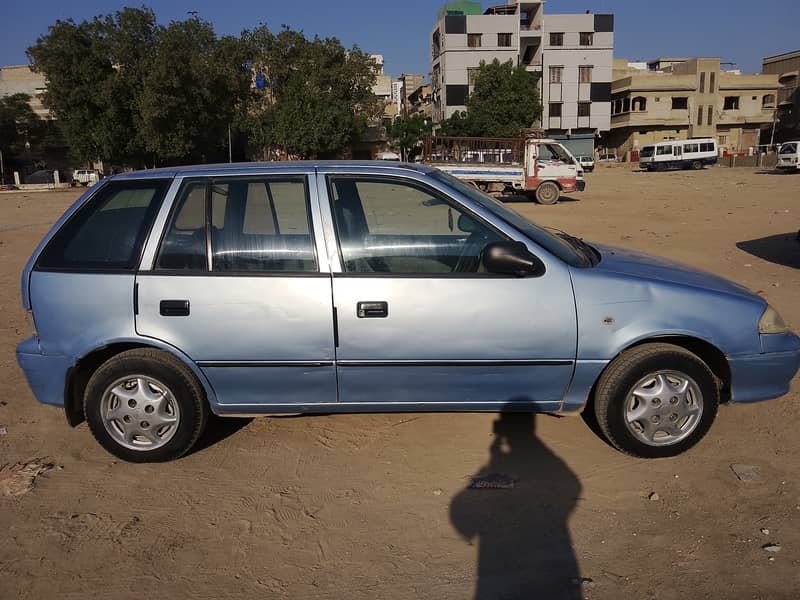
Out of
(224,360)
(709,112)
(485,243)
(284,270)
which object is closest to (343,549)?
(224,360)

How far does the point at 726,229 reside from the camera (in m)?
13.7

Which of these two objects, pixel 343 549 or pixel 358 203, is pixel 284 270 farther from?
pixel 343 549

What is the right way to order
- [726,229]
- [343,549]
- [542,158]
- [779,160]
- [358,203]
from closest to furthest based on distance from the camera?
[343,549] < [358,203] < [726,229] < [542,158] < [779,160]

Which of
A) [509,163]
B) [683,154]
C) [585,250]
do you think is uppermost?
[683,154]

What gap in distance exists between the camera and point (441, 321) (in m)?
3.42

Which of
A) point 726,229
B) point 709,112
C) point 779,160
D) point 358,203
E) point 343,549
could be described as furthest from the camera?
point 709,112

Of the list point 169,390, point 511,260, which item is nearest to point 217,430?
point 169,390

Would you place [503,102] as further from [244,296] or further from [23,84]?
[244,296]

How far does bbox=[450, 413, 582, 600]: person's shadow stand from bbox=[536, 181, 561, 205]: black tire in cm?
1908

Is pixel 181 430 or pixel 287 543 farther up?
pixel 181 430

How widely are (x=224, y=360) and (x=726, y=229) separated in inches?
515

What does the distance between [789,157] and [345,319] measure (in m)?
38.9

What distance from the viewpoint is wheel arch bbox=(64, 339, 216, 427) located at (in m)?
3.54

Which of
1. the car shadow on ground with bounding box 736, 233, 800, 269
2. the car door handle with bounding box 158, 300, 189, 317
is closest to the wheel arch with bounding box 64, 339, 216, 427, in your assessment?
the car door handle with bounding box 158, 300, 189, 317
